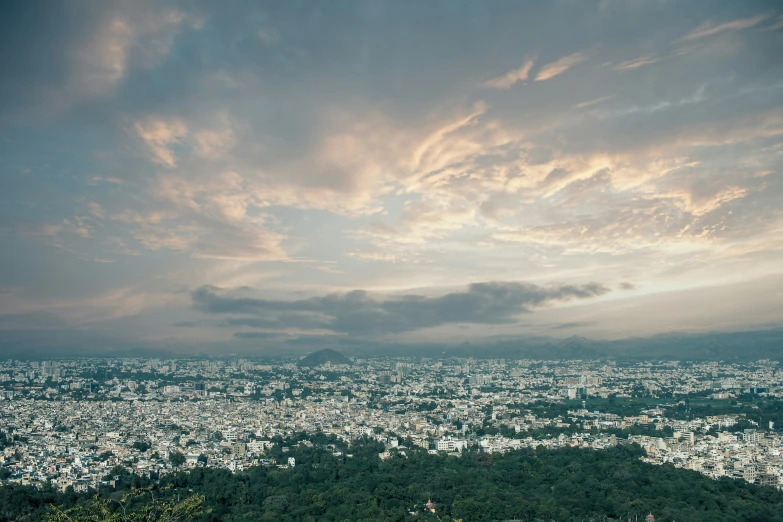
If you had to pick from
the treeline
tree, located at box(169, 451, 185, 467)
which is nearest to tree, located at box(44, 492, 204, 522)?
the treeline

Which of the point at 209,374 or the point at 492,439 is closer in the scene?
the point at 492,439

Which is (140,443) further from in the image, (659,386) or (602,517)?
(659,386)

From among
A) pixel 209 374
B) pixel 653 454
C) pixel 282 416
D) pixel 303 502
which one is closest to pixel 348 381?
pixel 209 374

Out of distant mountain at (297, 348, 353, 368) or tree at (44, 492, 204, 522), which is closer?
tree at (44, 492, 204, 522)

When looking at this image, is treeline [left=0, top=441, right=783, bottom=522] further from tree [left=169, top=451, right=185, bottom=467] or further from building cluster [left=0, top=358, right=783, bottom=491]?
tree [left=169, top=451, right=185, bottom=467]

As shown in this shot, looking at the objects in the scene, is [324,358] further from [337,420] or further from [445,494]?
[445,494]
